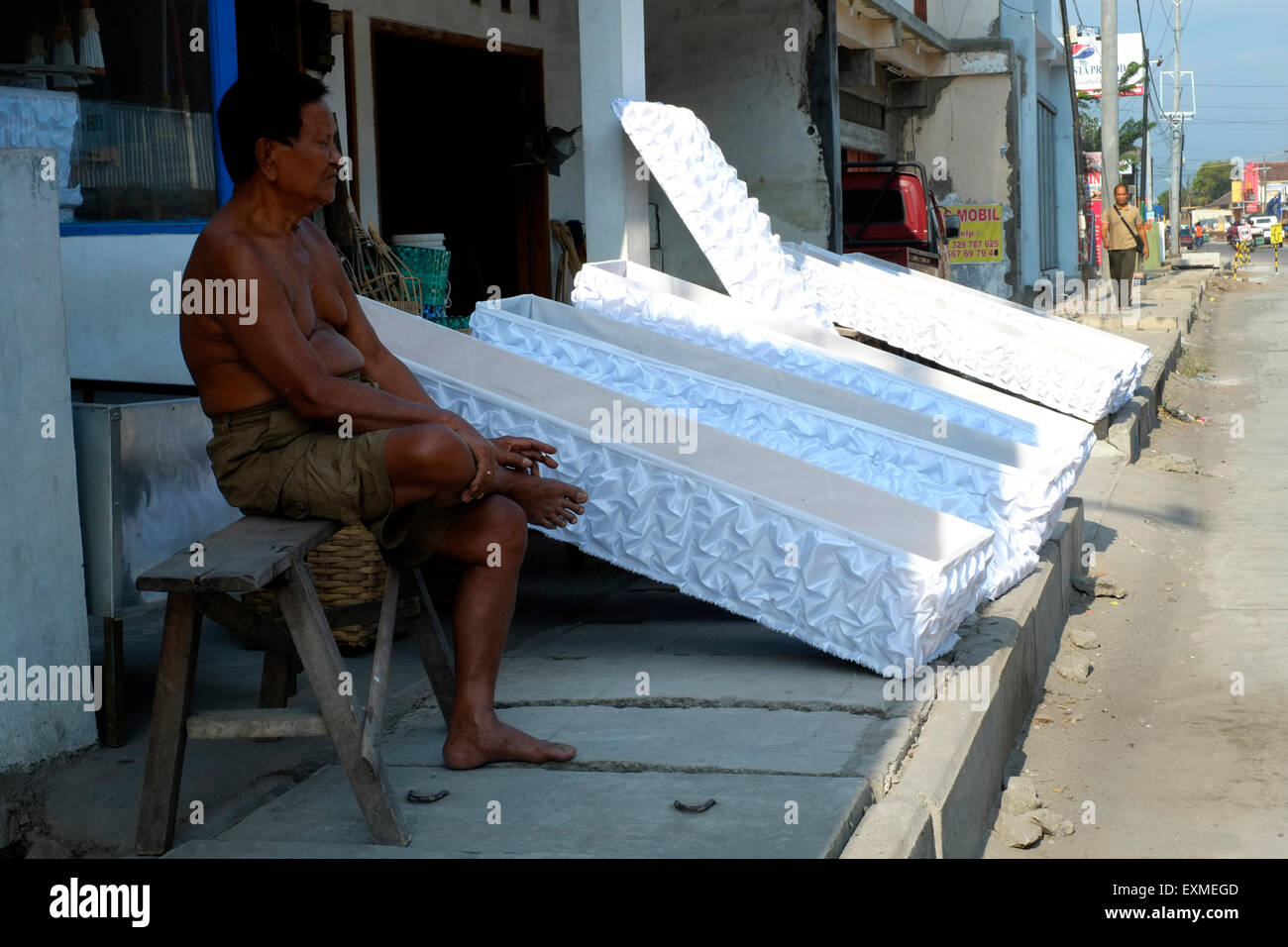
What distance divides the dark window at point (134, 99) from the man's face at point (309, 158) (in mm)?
2000

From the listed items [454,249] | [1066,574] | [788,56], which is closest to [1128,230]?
[788,56]

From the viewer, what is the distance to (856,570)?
3893mm

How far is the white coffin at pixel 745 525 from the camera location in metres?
3.92

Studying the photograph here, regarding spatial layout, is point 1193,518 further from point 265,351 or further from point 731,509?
point 265,351

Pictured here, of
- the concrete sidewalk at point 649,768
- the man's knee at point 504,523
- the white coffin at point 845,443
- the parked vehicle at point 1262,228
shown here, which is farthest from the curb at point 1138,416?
the parked vehicle at point 1262,228

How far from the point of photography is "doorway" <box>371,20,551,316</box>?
10000 millimetres

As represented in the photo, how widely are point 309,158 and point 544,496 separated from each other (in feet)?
3.19

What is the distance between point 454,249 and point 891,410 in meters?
5.86

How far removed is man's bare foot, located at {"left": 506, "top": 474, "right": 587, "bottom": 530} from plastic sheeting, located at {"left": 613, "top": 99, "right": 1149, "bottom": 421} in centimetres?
338

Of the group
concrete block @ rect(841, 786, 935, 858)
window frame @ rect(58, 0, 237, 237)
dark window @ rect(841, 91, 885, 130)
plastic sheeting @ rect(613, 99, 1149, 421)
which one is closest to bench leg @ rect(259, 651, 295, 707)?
concrete block @ rect(841, 786, 935, 858)

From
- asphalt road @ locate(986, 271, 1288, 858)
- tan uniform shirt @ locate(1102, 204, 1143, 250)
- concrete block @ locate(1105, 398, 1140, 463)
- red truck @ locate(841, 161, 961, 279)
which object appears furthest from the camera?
tan uniform shirt @ locate(1102, 204, 1143, 250)

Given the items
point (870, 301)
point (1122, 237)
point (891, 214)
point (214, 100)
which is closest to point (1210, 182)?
point (1122, 237)

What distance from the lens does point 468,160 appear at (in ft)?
35.1

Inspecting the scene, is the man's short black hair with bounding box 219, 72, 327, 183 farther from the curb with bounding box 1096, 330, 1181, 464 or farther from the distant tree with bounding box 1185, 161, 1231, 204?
the distant tree with bounding box 1185, 161, 1231, 204
